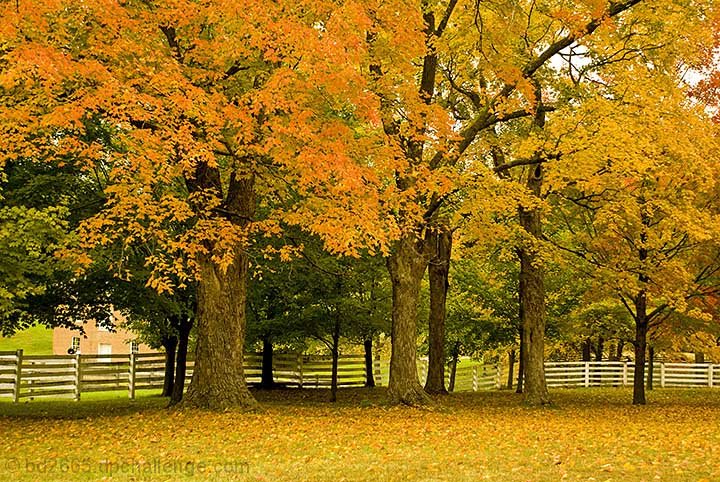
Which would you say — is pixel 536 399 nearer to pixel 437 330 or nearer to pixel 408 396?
pixel 437 330

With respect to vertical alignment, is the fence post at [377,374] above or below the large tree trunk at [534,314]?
below

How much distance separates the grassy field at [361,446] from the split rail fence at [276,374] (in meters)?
7.27

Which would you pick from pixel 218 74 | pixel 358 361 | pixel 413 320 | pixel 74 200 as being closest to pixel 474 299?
pixel 358 361

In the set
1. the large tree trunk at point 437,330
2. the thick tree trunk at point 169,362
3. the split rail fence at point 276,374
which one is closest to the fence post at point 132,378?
the split rail fence at point 276,374

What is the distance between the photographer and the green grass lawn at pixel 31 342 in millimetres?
62969

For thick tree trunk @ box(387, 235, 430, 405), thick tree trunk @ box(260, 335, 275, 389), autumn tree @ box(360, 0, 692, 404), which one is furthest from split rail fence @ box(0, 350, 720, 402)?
thick tree trunk @ box(387, 235, 430, 405)

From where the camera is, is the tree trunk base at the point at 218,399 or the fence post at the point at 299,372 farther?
the fence post at the point at 299,372

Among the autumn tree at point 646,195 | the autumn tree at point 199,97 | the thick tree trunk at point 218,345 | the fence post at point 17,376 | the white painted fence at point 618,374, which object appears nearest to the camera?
the autumn tree at point 199,97

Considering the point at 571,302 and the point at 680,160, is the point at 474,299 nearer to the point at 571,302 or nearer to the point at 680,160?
the point at 571,302

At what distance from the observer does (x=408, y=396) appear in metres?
18.0

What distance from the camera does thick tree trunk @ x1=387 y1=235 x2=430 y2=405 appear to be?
1809cm

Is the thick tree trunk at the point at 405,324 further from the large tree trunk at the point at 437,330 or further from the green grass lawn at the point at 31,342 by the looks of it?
the green grass lawn at the point at 31,342

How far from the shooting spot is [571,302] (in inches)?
1129

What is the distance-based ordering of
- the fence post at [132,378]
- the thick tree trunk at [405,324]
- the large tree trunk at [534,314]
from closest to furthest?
the thick tree trunk at [405,324]
the large tree trunk at [534,314]
the fence post at [132,378]
